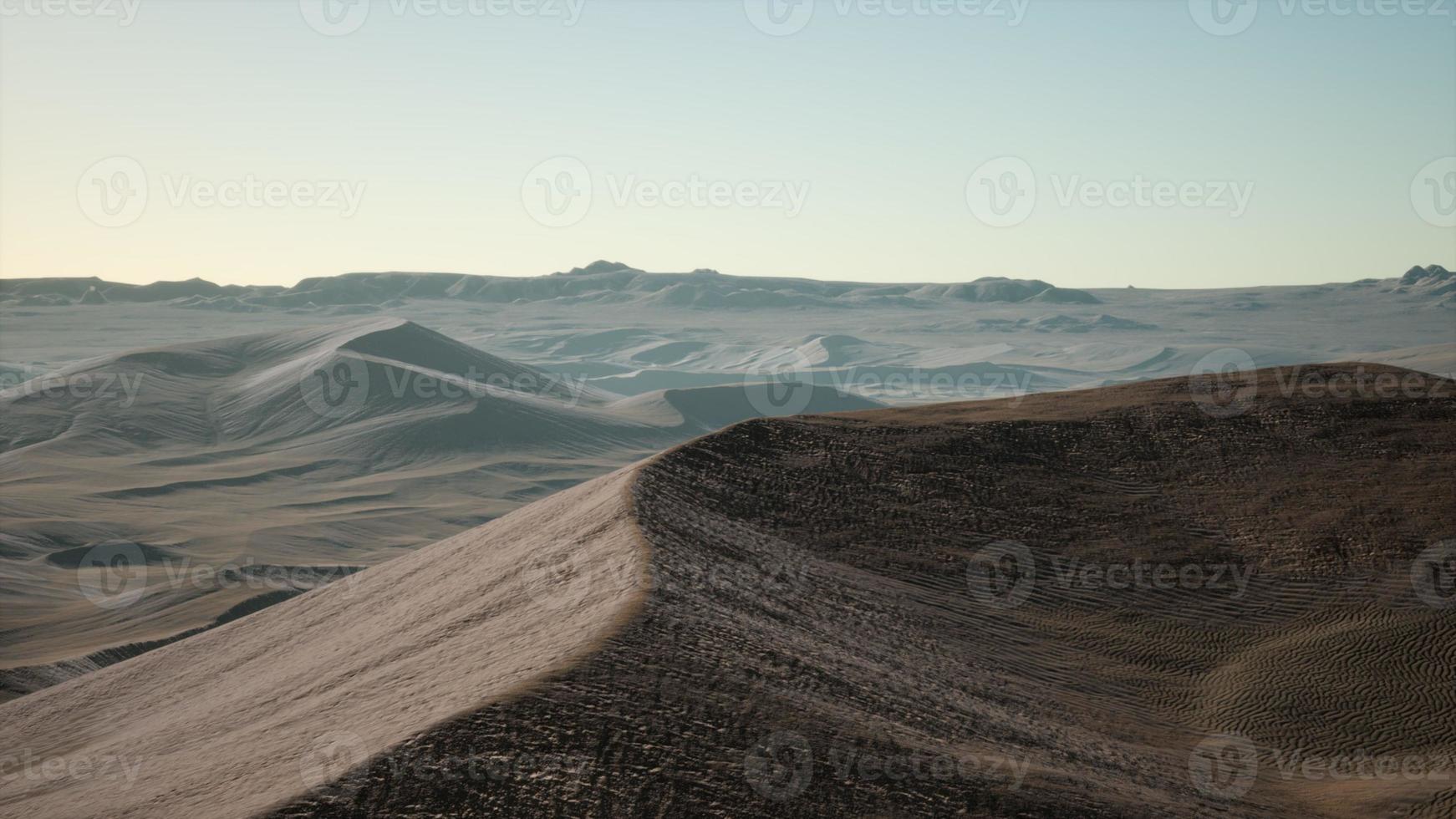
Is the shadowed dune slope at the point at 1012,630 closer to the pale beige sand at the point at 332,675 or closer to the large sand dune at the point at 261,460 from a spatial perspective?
the pale beige sand at the point at 332,675

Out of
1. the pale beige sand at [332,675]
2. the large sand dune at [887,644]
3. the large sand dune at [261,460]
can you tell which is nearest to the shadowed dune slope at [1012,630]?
the large sand dune at [887,644]

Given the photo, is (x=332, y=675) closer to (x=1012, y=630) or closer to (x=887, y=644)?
(x=887, y=644)

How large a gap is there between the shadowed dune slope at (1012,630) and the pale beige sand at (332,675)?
1.04 metres

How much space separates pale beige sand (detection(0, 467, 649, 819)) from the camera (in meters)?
15.6

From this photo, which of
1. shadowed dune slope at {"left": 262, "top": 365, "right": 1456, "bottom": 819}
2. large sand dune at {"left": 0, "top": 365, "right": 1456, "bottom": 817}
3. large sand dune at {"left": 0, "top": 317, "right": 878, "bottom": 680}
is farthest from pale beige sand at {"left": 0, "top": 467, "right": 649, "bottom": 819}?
large sand dune at {"left": 0, "top": 317, "right": 878, "bottom": 680}

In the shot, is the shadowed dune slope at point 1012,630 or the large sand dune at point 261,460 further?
the large sand dune at point 261,460

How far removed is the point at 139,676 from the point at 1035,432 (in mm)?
27965

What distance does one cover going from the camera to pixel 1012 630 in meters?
28.3

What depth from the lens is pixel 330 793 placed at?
44.0ft

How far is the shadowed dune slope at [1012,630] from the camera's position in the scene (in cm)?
1492

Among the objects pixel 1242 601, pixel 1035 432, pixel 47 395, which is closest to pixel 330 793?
pixel 1242 601

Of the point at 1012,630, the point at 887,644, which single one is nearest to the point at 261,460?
the point at 1012,630

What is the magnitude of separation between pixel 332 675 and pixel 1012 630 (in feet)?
52.5

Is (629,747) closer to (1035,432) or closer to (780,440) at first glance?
(780,440)
